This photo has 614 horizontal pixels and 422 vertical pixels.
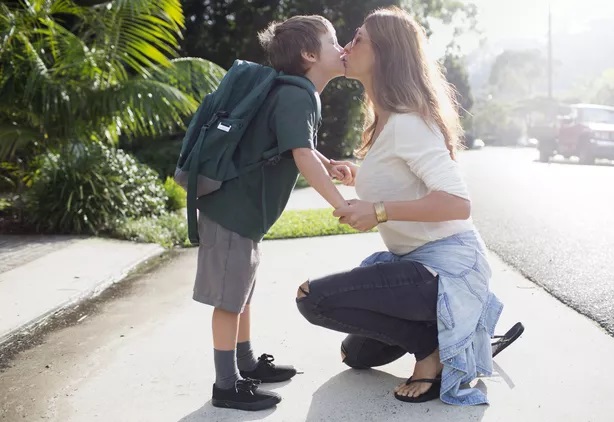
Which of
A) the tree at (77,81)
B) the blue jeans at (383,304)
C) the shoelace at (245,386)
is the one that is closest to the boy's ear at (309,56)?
the blue jeans at (383,304)

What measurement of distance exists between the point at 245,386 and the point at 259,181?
2.80 feet

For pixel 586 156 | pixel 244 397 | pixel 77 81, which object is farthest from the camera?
pixel 586 156

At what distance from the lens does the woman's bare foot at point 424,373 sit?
320cm

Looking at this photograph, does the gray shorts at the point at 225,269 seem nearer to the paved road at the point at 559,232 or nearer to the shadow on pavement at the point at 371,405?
the shadow on pavement at the point at 371,405

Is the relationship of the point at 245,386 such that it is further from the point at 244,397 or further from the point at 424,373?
the point at 424,373

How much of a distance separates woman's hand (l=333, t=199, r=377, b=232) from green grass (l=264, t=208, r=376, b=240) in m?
4.86

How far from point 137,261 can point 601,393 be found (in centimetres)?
447

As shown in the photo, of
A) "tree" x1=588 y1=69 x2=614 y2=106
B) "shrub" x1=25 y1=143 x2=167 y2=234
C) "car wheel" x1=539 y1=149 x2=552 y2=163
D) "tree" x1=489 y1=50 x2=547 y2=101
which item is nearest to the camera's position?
"shrub" x1=25 y1=143 x2=167 y2=234

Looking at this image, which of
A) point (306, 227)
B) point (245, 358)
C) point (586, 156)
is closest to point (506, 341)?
point (245, 358)

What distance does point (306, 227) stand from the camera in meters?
8.44

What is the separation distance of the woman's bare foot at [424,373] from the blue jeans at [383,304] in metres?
0.03

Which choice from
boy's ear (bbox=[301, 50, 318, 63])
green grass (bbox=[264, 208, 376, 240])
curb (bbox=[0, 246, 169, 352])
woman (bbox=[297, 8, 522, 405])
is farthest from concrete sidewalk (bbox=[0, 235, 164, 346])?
boy's ear (bbox=[301, 50, 318, 63])

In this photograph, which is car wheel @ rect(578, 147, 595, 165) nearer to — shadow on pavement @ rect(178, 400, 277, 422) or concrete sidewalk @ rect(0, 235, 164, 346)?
concrete sidewalk @ rect(0, 235, 164, 346)

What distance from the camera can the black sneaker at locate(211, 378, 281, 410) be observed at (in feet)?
10.3
